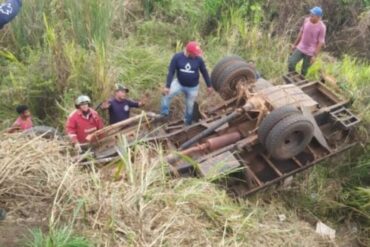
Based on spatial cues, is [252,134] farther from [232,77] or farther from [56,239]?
[56,239]

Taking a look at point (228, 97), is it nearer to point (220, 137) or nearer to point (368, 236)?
point (220, 137)

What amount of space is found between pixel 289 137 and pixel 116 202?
9.84ft

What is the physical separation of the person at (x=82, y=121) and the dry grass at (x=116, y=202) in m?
1.86

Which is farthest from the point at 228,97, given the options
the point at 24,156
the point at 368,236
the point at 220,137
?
the point at 24,156

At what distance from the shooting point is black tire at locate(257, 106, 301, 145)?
5.99m

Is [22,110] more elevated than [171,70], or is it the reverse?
[171,70]

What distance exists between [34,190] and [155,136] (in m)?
2.81

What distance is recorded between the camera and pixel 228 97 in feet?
24.6

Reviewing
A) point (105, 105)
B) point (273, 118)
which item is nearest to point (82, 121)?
point (105, 105)

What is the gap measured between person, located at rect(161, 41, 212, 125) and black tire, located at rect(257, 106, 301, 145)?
1422 mm

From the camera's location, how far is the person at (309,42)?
26.9ft

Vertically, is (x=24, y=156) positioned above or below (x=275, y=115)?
above

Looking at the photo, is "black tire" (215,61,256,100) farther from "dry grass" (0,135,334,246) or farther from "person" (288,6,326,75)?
"dry grass" (0,135,334,246)

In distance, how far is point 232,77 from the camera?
727cm
